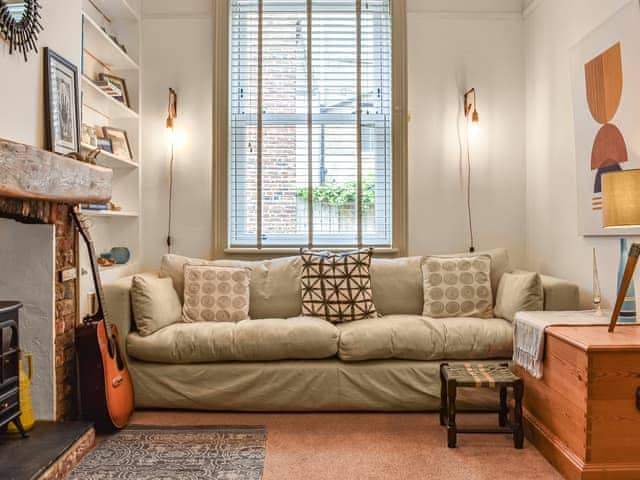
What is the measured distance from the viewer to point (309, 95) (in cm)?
394

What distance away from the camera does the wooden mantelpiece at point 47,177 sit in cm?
174

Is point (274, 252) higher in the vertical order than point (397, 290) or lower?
higher

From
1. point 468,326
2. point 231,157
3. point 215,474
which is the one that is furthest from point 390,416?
point 231,157

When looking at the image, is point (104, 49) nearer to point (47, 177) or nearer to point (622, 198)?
point (47, 177)

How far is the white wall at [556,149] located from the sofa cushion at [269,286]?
180cm

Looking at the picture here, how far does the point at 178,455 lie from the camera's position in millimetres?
2318

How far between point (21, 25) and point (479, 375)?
2629 millimetres

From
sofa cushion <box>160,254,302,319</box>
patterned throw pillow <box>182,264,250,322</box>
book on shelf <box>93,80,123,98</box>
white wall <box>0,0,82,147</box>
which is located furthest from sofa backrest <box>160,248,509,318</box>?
white wall <box>0,0,82,147</box>

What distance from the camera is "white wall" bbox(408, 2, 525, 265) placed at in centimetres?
393

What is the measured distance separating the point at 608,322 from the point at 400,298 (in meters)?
1.34

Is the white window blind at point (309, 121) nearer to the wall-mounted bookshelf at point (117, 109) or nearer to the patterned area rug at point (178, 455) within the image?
the wall-mounted bookshelf at point (117, 109)

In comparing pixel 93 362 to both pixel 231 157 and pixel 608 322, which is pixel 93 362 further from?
pixel 608 322

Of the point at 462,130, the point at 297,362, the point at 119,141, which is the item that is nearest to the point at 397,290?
the point at 297,362

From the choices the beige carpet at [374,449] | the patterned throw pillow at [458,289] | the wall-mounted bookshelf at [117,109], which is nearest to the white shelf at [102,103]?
the wall-mounted bookshelf at [117,109]
